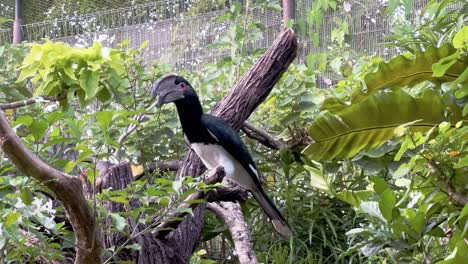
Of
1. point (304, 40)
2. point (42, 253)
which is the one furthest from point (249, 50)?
point (42, 253)

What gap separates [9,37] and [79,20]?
408 millimetres

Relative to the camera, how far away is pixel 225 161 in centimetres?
263

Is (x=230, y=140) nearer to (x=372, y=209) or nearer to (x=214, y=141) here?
(x=214, y=141)

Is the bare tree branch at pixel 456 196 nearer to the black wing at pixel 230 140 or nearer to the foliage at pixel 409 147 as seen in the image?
the foliage at pixel 409 147

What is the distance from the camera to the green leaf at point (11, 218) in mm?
1277

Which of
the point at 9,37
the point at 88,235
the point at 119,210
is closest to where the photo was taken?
the point at 88,235

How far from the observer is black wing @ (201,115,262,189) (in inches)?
94.2

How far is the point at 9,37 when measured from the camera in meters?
3.31

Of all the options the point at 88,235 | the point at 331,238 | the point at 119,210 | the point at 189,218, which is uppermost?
the point at 88,235

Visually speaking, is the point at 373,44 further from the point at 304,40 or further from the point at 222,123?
the point at 222,123

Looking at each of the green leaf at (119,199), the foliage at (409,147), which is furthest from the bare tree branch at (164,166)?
the green leaf at (119,199)

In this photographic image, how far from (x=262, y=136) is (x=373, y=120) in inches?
27.4

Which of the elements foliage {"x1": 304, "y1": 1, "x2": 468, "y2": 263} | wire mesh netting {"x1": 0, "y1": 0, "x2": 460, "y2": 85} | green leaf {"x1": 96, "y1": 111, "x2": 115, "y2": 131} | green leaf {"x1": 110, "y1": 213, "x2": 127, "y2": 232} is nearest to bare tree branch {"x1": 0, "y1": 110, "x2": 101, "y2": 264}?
green leaf {"x1": 110, "y1": 213, "x2": 127, "y2": 232}

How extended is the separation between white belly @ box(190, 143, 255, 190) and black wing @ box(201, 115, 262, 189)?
2 cm
